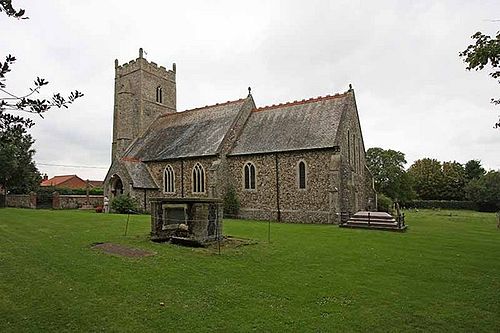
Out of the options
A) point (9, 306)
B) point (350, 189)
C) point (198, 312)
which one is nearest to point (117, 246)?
point (9, 306)

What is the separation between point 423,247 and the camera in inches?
563

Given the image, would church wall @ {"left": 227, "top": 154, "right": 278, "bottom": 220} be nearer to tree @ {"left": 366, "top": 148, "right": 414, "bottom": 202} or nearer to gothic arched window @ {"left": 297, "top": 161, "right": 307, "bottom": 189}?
gothic arched window @ {"left": 297, "top": 161, "right": 307, "bottom": 189}

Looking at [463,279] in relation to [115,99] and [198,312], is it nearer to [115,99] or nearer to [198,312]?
[198,312]

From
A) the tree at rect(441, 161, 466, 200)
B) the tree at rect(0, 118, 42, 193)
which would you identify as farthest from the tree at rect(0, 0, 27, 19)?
the tree at rect(441, 161, 466, 200)

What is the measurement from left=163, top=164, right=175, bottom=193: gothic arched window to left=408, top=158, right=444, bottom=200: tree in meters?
52.1

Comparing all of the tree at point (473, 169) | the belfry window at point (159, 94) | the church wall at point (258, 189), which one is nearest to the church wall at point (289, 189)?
the church wall at point (258, 189)

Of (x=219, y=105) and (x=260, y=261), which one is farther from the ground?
(x=219, y=105)

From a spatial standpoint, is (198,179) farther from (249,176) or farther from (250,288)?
(250,288)

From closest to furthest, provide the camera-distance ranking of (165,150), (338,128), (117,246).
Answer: (117,246) → (338,128) → (165,150)

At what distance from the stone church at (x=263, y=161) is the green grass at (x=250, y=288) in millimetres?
10875

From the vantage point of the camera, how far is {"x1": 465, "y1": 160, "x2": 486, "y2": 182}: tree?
250 ft

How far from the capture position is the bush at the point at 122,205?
28.7 metres

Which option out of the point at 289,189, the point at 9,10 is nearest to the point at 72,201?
the point at 289,189

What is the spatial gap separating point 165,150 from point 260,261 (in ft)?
77.6
